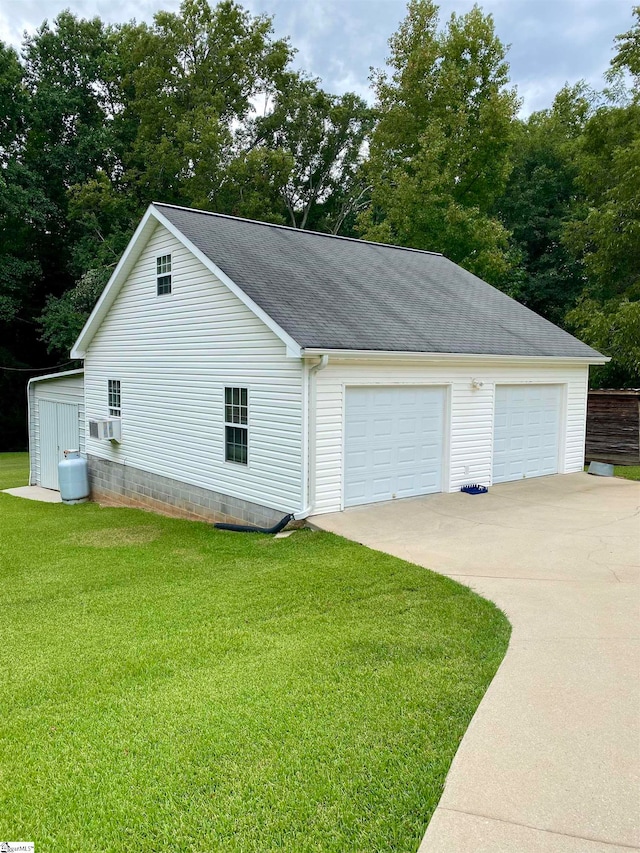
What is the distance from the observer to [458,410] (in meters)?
11.4

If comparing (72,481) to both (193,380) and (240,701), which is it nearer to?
(193,380)

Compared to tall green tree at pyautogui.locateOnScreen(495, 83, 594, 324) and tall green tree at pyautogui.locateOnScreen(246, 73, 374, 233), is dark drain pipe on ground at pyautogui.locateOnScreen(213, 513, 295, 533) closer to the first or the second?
tall green tree at pyautogui.locateOnScreen(495, 83, 594, 324)

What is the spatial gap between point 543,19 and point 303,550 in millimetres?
17171

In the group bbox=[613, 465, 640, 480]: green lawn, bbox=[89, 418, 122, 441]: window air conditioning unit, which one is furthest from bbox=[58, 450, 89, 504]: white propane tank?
bbox=[613, 465, 640, 480]: green lawn

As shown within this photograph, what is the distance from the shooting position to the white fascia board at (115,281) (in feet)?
42.2

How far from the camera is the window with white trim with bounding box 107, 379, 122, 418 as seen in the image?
15.3m

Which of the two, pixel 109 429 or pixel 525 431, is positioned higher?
pixel 525 431

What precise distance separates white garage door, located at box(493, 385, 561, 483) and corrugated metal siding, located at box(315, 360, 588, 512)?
226 mm

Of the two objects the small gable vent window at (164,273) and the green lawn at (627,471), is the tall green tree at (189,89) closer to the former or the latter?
the small gable vent window at (164,273)

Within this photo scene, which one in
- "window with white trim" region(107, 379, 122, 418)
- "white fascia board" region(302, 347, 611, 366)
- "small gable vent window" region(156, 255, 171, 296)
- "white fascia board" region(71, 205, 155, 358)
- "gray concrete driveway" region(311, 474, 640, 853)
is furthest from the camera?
"window with white trim" region(107, 379, 122, 418)

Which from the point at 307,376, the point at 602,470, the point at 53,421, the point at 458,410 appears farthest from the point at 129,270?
the point at 602,470

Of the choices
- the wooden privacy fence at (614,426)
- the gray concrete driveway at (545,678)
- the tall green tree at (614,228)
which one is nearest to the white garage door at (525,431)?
the gray concrete driveway at (545,678)

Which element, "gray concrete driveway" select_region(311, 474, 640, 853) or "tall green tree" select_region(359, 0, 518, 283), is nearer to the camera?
"gray concrete driveway" select_region(311, 474, 640, 853)

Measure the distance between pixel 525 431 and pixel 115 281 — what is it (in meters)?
9.80
